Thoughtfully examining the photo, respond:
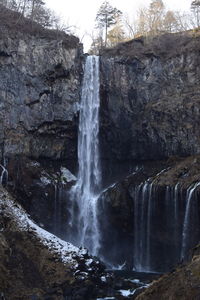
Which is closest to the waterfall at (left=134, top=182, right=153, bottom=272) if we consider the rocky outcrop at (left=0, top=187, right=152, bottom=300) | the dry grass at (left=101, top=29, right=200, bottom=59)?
the rocky outcrop at (left=0, top=187, right=152, bottom=300)

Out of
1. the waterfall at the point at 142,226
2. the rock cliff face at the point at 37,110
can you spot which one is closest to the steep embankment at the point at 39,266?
the rock cliff face at the point at 37,110

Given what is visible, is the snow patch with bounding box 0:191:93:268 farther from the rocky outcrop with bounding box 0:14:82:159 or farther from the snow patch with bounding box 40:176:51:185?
the rocky outcrop with bounding box 0:14:82:159

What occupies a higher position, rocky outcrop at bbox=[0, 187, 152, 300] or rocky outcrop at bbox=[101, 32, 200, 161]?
rocky outcrop at bbox=[101, 32, 200, 161]

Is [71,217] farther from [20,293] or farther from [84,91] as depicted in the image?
[20,293]

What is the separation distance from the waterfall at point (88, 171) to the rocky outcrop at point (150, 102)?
2.52 feet

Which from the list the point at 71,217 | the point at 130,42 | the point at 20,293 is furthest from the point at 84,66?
Answer: the point at 20,293

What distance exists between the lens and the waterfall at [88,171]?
94.8ft

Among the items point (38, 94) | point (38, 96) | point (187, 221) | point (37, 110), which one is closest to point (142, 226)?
point (187, 221)

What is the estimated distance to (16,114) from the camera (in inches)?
1175

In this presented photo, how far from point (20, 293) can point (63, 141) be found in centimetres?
1740

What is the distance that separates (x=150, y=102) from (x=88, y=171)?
7883 mm

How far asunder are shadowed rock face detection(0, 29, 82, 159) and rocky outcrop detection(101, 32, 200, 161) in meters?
2.92

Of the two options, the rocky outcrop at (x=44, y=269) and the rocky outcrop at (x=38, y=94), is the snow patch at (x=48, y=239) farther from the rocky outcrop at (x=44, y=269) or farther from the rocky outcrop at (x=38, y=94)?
the rocky outcrop at (x=38, y=94)

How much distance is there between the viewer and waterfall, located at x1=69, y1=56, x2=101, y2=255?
2889cm
